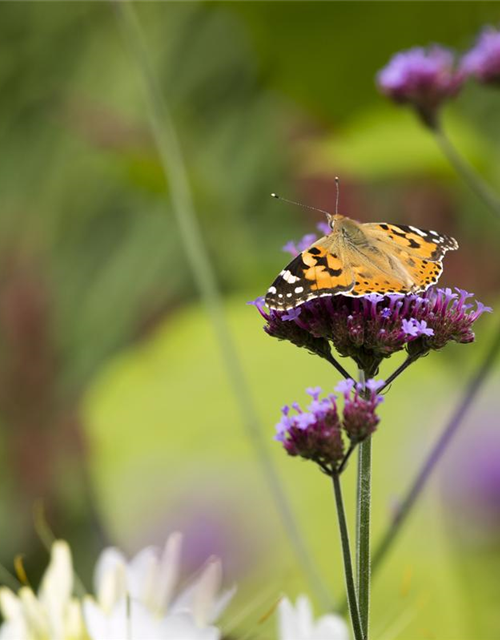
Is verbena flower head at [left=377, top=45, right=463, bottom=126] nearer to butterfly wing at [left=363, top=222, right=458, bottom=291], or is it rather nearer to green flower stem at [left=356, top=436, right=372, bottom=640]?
butterfly wing at [left=363, top=222, right=458, bottom=291]

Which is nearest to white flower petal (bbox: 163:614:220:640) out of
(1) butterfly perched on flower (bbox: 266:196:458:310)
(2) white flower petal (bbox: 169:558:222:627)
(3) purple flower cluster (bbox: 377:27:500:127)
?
(2) white flower petal (bbox: 169:558:222:627)

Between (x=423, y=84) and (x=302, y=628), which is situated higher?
(x=423, y=84)

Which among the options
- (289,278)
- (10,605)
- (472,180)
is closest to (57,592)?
(10,605)

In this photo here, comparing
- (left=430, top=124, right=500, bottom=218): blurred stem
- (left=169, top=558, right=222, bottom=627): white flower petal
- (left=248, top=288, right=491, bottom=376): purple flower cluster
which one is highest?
(left=430, top=124, right=500, bottom=218): blurred stem

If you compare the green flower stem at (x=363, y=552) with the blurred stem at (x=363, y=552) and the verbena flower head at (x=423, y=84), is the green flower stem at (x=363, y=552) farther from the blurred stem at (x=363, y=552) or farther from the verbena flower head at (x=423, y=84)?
the verbena flower head at (x=423, y=84)

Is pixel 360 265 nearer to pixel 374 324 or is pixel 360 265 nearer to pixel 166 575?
pixel 374 324

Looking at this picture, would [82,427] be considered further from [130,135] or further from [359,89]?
[359,89]

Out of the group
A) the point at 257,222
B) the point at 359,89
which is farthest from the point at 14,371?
the point at 359,89
